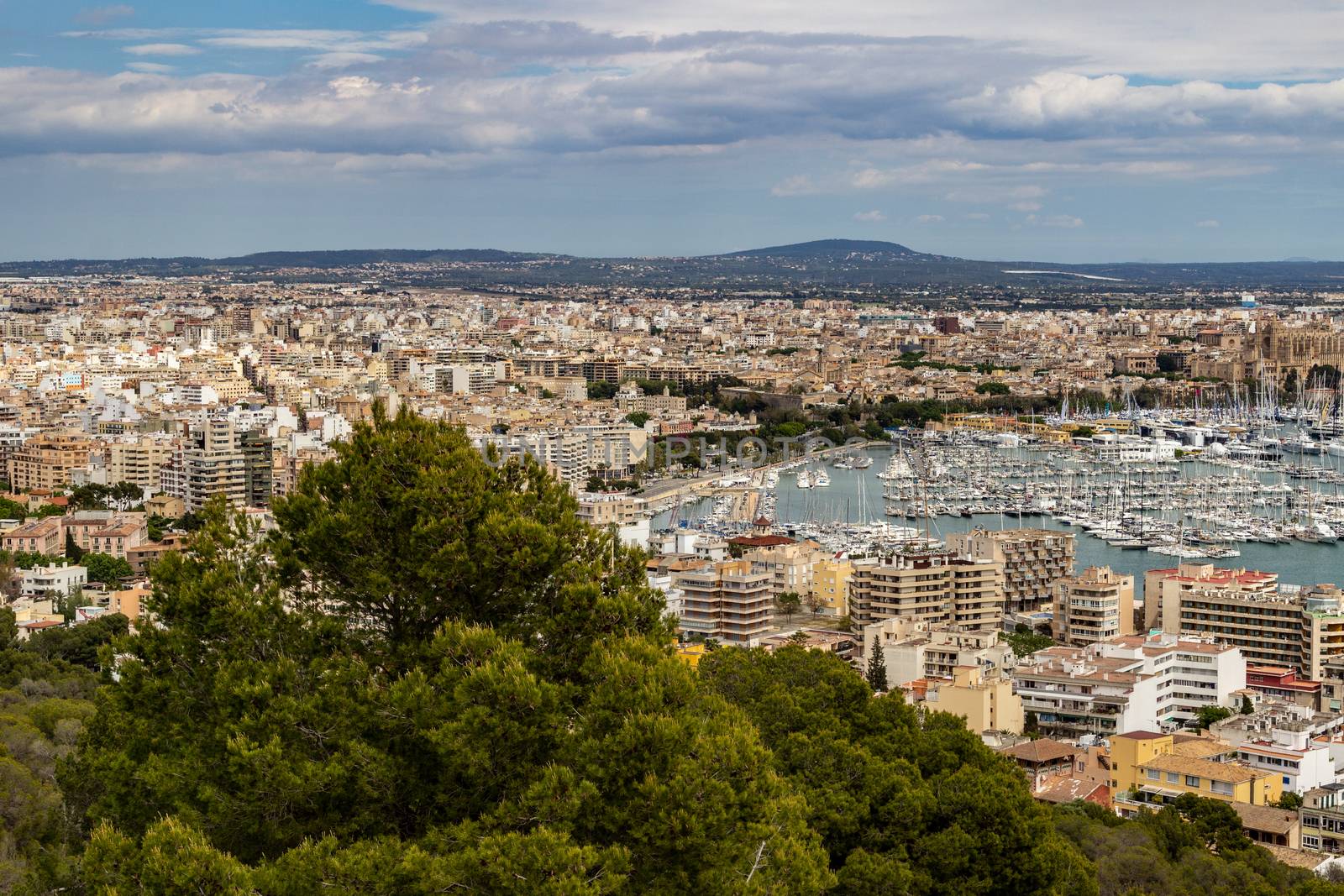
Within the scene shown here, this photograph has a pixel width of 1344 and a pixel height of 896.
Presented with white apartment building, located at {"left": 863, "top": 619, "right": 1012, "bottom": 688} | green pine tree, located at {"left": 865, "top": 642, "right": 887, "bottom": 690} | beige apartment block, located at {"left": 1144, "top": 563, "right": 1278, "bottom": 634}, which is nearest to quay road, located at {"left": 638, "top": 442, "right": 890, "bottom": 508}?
beige apartment block, located at {"left": 1144, "top": 563, "right": 1278, "bottom": 634}

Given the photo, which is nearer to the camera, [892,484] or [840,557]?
[840,557]

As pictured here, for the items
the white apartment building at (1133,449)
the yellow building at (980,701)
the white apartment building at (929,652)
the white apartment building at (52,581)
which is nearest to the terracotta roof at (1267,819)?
the yellow building at (980,701)

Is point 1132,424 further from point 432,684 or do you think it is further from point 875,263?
point 875,263

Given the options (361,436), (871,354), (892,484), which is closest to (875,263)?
(871,354)

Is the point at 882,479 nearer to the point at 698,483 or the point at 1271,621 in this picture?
the point at 698,483

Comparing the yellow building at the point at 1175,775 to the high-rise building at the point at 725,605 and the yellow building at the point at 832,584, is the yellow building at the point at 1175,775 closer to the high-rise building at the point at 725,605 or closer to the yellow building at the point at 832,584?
the high-rise building at the point at 725,605

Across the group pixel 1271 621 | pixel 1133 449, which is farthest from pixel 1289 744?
pixel 1133 449

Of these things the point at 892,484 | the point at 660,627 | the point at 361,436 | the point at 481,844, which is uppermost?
the point at 361,436
